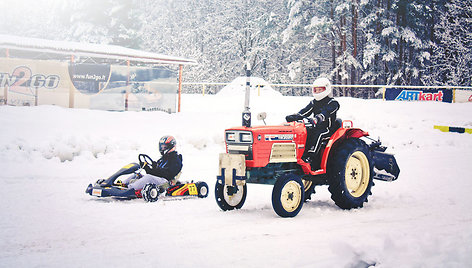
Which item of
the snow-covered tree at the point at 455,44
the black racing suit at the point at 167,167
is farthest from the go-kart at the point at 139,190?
the snow-covered tree at the point at 455,44

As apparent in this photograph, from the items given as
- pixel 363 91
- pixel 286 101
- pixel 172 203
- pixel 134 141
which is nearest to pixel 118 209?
pixel 172 203

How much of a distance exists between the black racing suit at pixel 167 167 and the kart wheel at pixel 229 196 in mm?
1597

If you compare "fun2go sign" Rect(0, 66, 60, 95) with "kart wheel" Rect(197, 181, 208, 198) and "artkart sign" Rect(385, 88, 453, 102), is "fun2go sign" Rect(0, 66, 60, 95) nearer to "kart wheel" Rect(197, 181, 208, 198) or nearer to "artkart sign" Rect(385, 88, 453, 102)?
"kart wheel" Rect(197, 181, 208, 198)

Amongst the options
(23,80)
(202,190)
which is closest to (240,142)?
(202,190)

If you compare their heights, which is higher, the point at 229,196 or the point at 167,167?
the point at 167,167

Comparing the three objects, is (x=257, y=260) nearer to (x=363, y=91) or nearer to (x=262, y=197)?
(x=262, y=197)

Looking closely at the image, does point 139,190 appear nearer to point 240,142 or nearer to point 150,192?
point 150,192

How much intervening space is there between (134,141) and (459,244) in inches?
383

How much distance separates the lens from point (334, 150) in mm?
7348

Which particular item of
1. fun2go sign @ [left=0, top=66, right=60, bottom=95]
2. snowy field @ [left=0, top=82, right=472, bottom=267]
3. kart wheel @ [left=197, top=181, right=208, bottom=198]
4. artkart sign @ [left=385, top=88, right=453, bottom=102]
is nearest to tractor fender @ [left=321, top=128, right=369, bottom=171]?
snowy field @ [left=0, top=82, right=472, bottom=267]

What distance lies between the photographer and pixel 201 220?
651 cm

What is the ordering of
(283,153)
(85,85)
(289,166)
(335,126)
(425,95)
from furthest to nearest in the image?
(425,95), (85,85), (335,126), (289,166), (283,153)

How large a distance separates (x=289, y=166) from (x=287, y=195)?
0.46m

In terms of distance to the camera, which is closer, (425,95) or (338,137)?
(338,137)
